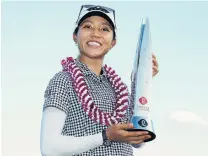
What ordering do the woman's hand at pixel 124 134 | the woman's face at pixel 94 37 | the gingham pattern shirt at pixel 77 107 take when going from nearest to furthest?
1. the woman's hand at pixel 124 134
2. the gingham pattern shirt at pixel 77 107
3. the woman's face at pixel 94 37

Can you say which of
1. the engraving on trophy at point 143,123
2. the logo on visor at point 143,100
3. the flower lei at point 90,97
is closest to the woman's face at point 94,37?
the flower lei at point 90,97

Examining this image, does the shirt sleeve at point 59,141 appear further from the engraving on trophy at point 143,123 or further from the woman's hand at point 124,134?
the engraving on trophy at point 143,123

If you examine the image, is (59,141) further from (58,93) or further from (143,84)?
(143,84)

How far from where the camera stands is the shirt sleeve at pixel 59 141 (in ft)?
7.48

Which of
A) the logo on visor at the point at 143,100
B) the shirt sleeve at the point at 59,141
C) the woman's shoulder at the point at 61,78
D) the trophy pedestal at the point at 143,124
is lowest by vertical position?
the shirt sleeve at the point at 59,141

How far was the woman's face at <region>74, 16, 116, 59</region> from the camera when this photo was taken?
2.58 meters

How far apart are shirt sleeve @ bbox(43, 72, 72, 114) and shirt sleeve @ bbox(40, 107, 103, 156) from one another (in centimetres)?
6

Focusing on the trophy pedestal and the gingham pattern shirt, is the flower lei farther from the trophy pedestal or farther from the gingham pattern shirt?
the trophy pedestal

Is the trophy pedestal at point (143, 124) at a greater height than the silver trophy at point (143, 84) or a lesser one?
lesser

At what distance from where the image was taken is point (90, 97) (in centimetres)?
246

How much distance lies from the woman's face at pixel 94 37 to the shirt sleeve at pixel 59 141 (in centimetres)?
48

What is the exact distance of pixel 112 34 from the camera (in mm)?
2658

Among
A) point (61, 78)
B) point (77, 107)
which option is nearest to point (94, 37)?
point (61, 78)

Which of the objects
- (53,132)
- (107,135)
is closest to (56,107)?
(53,132)
